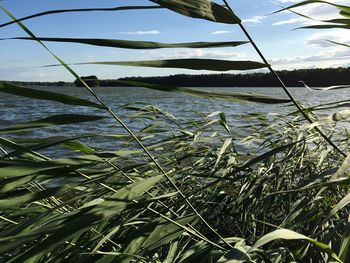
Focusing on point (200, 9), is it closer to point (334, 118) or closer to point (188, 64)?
A: point (188, 64)

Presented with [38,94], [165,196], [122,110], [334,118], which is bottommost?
[122,110]

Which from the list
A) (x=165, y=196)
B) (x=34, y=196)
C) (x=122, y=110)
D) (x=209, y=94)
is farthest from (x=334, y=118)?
(x=122, y=110)

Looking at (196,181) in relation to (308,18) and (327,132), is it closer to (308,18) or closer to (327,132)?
(327,132)

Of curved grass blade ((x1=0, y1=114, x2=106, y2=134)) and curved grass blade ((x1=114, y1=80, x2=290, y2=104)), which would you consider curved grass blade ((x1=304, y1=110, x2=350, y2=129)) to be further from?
curved grass blade ((x1=0, y1=114, x2=106, y2=134))

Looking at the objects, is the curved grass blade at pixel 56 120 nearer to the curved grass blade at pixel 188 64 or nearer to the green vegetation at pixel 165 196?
the green vegetation at pixel 165 196

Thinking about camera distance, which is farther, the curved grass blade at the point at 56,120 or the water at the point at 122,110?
the water at the point at 122,110

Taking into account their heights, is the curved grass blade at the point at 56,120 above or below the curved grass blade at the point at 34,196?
above

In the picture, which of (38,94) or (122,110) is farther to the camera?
(122,110)

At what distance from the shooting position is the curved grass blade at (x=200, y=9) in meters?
0.71

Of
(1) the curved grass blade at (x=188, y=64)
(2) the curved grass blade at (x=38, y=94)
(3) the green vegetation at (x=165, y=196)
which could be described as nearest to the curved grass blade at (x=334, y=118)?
(3) the green vegetation at (x=165, y=196)

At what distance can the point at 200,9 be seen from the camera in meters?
0.72

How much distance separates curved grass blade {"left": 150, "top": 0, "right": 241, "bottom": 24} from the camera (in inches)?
28.0

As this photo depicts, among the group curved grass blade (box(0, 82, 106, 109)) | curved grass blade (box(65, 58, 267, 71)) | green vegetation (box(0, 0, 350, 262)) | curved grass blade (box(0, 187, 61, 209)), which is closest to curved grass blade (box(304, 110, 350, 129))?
green vegetation (box(0, 0, 350, 262))

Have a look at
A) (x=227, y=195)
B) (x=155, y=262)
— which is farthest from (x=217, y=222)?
(x=155, y=262)
